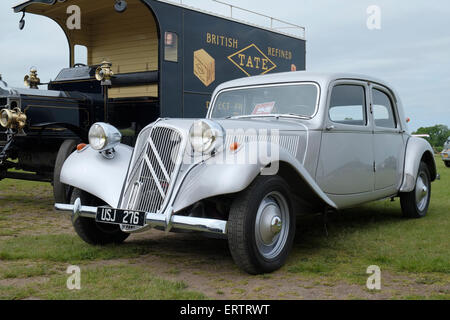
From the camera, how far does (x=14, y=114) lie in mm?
7059

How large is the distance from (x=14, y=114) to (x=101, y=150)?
3.31 meters

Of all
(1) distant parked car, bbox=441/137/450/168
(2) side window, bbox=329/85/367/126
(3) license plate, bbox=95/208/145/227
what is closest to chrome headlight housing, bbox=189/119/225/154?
(3) license plate, bbox=95/208/145/227

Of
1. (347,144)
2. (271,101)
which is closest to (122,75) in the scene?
(271,101)

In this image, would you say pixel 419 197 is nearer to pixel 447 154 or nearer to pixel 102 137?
pixel 102 137

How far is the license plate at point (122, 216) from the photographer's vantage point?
363 cm

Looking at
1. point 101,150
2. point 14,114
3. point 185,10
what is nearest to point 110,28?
point 185,10

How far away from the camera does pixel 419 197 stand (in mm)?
6367

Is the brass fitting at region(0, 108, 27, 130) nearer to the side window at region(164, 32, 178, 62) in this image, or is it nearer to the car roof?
the side window at region(164, 32, 178, 62)

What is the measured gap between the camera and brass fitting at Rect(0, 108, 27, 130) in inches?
276

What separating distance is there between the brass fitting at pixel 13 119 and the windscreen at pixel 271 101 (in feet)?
10.4

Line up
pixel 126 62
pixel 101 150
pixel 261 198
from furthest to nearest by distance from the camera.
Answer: pixel 126 62 < pixel 101 150 < pixel 261 198

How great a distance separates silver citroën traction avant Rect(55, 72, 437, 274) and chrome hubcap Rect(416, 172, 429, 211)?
43 cm
